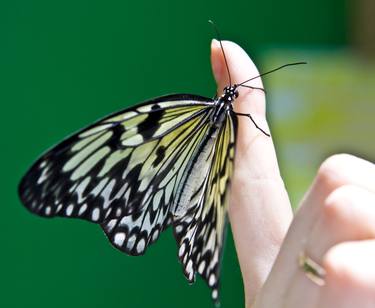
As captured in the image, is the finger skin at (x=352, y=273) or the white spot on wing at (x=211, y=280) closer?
the finger skin at (x=352, y=273)

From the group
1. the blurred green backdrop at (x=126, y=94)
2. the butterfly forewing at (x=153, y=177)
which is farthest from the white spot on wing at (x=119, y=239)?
the blurred green backdrop at (x=126, y=94)

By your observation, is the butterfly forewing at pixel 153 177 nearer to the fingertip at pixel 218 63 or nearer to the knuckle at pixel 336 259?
the fingertip at pixel 218 63

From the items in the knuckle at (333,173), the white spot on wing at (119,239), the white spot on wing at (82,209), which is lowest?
the white spot on wing at (119,239)

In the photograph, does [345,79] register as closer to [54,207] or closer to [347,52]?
[347,52]

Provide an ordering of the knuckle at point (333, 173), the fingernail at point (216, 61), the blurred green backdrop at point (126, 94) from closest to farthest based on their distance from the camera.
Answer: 1. the knuckle at point (333, 173)
2. the fingernail at point (216, 61)
3. the blurred green backdrop at point (126, 94)

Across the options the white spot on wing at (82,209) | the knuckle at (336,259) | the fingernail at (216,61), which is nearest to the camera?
the knuckle at (336,259)

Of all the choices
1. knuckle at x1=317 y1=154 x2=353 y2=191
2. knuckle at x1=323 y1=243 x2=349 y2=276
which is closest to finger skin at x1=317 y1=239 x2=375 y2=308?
knuckle at x1=323 y1=243 x2=349 y2=276

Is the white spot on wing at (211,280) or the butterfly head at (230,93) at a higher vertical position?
the butterfly head at (230,93)

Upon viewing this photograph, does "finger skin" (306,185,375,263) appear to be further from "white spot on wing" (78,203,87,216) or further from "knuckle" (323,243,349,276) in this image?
"white spot on wing" (78,203,87,216)

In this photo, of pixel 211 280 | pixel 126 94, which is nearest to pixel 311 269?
pixel 211 280
